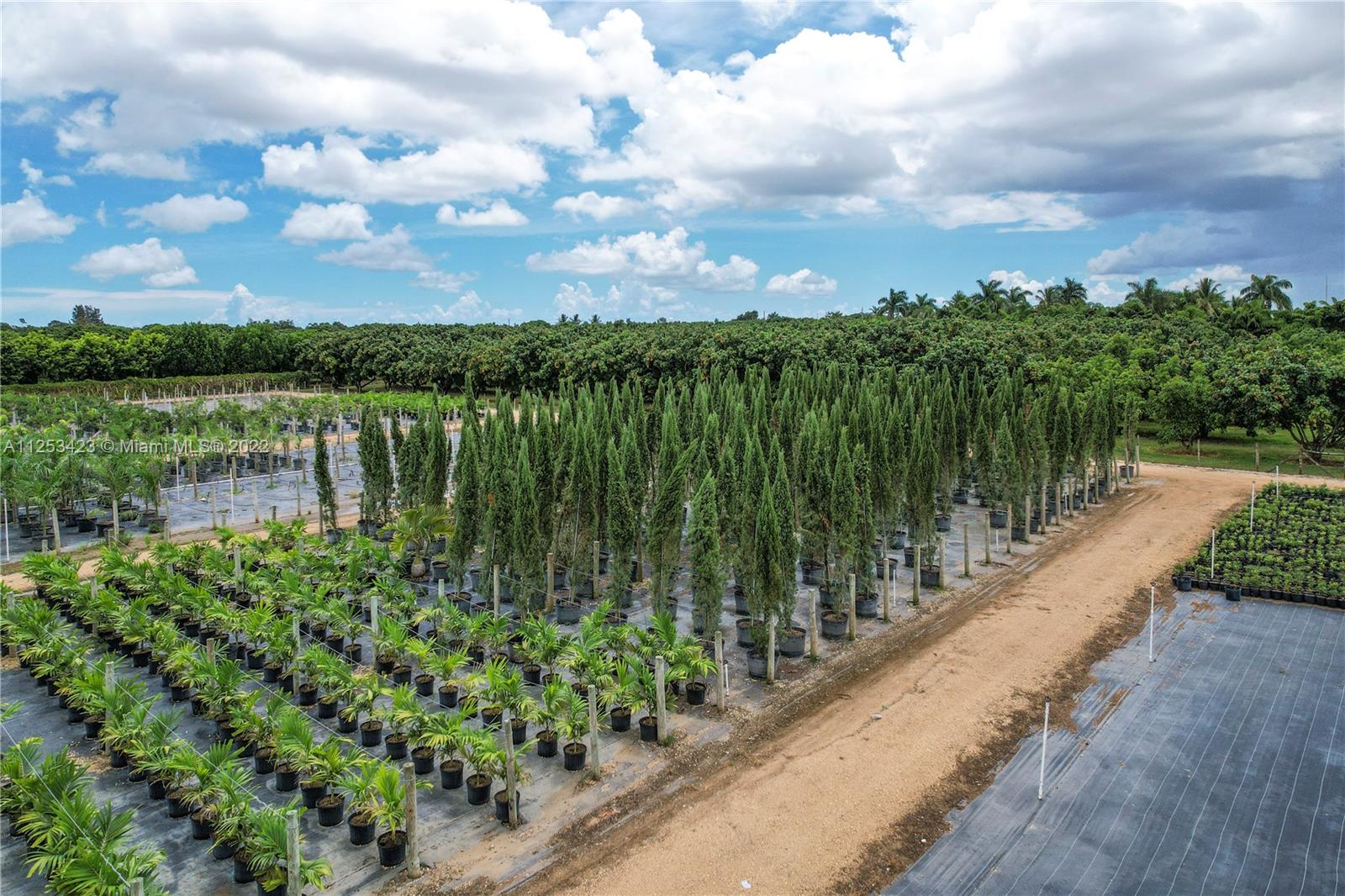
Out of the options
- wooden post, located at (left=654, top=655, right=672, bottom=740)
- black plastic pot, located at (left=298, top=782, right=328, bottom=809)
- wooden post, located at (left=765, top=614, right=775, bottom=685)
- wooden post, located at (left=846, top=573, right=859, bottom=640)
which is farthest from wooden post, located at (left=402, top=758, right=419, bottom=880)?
wooden post, located at (left=846, top=573, right=859, bottom=640)

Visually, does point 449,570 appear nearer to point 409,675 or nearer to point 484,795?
point 409,675

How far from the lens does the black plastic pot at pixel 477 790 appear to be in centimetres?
966

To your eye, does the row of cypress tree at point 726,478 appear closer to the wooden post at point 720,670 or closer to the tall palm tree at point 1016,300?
the wooden post at point 720,670

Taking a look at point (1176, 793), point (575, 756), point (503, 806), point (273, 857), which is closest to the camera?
point (273, 857)

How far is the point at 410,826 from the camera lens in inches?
331

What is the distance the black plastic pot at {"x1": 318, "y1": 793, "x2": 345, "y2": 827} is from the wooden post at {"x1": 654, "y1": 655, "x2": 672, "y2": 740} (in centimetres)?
415

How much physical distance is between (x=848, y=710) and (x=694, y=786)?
10.7 ft

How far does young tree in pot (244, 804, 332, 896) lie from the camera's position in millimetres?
7676

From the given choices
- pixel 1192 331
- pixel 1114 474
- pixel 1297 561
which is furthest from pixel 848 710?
pixel 1192 331

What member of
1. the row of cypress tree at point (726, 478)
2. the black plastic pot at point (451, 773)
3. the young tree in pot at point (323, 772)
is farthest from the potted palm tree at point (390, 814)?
the row of cypress tree at point (726, 478)

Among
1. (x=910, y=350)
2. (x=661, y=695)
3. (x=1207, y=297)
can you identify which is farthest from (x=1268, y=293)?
(x=661, y=695)

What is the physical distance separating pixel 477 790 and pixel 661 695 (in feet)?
8.99

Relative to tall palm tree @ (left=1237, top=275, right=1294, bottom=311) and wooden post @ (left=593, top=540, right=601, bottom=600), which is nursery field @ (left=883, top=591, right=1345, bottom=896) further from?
tall palm tree @ (left=1237, top=275, right=1294, bottom=311)

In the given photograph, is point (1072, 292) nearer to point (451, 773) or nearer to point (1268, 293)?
point (1268, 293)
